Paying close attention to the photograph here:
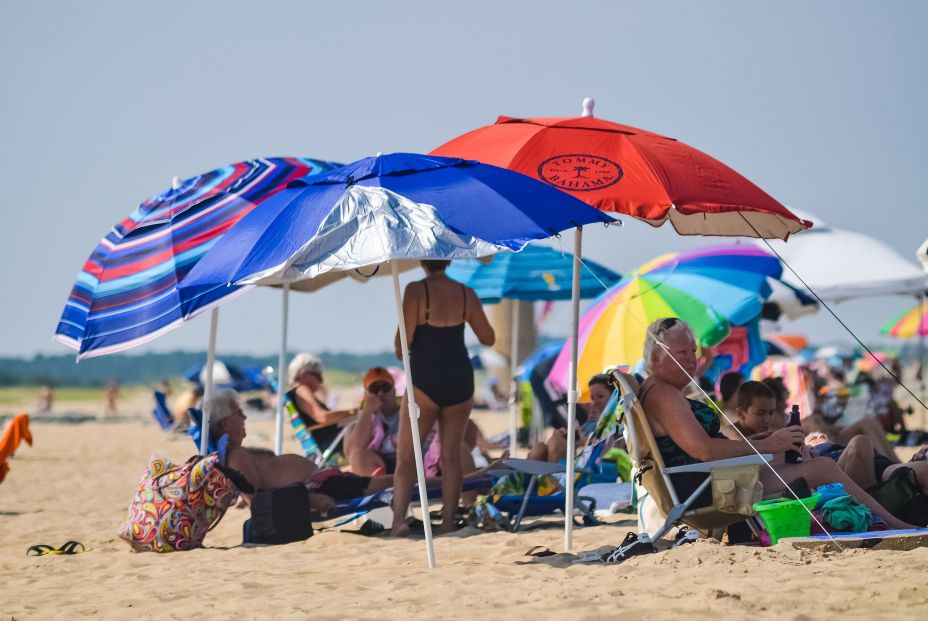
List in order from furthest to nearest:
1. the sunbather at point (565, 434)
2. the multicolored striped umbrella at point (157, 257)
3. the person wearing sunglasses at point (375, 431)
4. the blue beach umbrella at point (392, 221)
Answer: the person wearing sunglasses at point (375, 431) < the sunbather at point (565, 434) < the multicolored striped umbrella at point (157, 257) < the blue beach umbrella at point (392, 221)

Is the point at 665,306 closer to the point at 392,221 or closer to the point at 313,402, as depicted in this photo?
the point at 313,402

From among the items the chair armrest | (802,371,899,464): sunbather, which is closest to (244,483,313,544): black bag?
the chair armrest

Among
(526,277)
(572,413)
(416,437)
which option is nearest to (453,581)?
(416,437)

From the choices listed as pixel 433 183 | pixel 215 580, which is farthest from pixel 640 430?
pixel 215 580

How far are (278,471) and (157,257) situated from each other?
132 centimetres

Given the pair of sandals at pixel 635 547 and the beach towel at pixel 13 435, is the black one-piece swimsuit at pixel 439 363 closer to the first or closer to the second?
the pair of sandals at pixel 635 547

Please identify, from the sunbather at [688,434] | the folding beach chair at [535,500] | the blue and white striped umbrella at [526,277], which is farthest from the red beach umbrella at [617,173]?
the blue and white striped umbrella at [526,277]

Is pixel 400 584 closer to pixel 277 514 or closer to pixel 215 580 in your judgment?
pixel 215 580

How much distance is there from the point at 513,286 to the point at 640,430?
4407 millimetres

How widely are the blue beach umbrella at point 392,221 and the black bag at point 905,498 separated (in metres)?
1.67

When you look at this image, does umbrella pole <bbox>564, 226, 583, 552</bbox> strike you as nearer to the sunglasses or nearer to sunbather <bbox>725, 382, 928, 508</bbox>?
sunbather <bbox>725, 382, 928, 508</bbox>

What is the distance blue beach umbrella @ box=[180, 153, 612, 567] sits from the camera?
4430 millimetres

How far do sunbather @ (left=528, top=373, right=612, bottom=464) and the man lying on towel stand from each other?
47 centimetres

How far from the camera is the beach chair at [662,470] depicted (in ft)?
15.4
